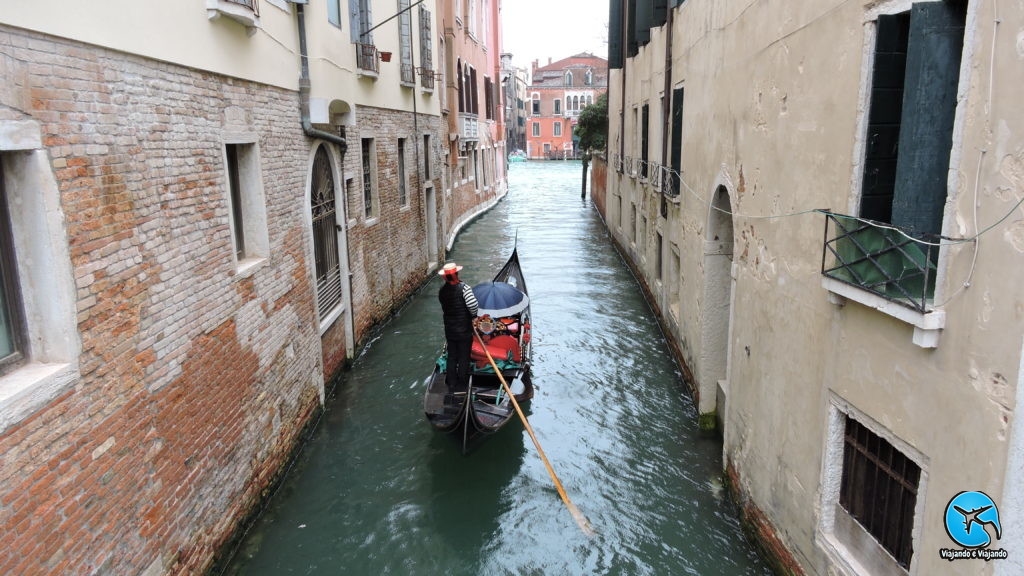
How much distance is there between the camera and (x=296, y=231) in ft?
21.8

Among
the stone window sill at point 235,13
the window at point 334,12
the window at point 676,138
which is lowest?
the window at point 676,138

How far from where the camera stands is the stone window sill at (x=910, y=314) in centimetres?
282

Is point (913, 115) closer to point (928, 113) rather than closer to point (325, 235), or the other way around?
point (928, 113)

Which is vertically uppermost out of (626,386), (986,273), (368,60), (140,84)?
(368,60)

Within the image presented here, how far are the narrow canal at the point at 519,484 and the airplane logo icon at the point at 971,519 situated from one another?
2.15m

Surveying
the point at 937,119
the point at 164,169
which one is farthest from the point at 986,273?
the point at 164,169

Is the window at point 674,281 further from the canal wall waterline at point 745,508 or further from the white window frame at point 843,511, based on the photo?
the white window frame at point 843,511

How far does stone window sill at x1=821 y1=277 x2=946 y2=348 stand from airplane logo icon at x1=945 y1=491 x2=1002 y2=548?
60 cm

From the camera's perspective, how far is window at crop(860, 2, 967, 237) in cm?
292

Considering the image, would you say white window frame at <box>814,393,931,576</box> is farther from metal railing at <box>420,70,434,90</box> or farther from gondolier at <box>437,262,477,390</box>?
metal railing at <box>420,70,434,90</box>

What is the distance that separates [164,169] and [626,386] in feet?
18.5

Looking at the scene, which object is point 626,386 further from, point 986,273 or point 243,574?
point 986,273

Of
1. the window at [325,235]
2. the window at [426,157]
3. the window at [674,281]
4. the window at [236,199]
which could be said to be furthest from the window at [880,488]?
the window at [426,157]

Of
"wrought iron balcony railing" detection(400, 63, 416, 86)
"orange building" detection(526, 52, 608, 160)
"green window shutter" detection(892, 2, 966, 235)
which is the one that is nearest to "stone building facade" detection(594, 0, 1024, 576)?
"green window shutter" detection(892, 2, 966, 235)
